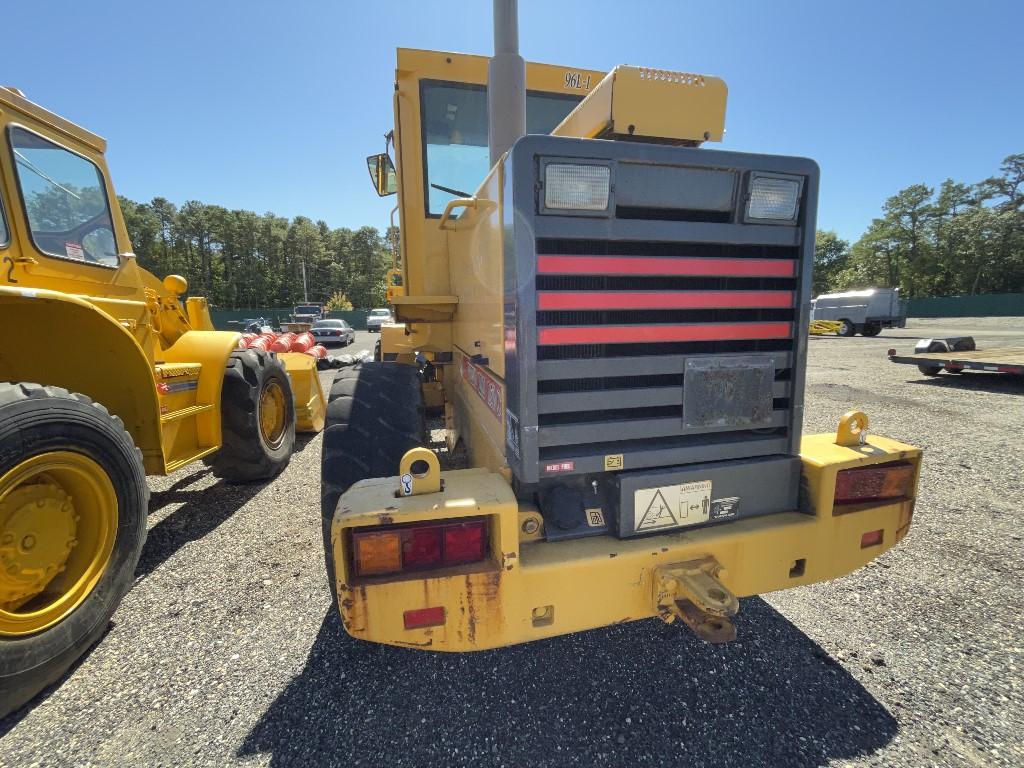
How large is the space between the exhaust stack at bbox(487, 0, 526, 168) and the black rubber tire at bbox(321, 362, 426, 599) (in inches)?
62.5

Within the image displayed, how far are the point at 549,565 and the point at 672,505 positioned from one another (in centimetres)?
60

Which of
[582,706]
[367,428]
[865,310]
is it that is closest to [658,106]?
[367,428]

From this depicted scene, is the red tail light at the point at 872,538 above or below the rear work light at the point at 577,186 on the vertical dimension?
below

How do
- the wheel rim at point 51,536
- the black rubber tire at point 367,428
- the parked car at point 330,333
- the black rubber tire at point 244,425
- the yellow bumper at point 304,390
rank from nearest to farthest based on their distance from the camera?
the wheel rim at point 51,536, the black rubber tire at point 367,428, the black rubber tire at point 244,425, the yellow bumper at point 304,390, the parked car at point 330,333

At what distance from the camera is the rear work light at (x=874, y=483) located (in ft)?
6.83

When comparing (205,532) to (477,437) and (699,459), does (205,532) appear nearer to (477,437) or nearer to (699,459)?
(477,437)

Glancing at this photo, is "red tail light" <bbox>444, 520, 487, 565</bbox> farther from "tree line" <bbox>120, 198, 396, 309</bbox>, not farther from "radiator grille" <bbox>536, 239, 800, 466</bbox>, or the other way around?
"tree line" <bbox>120, 198, 396, 309</bbox>

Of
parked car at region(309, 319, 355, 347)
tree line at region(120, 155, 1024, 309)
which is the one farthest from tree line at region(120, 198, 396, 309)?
parked car at region(309, 319, 355, 347)

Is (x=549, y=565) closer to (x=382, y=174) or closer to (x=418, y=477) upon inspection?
(x=418, y=477)

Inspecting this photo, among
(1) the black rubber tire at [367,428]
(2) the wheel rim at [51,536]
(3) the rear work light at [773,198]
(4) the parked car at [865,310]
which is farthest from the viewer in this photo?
(4) the parked car at [865,310]

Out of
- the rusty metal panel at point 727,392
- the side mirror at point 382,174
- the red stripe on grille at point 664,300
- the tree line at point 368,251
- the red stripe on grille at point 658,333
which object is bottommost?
the rusty metal panel at point 727,392

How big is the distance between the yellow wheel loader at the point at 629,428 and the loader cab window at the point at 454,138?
1239mm

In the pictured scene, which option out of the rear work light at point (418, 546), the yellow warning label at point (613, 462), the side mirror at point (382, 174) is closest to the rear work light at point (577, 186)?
the yellow warning label at point (613, 462)

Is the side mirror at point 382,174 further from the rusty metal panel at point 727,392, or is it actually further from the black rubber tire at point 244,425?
the rusty metal panel at point 727,392
